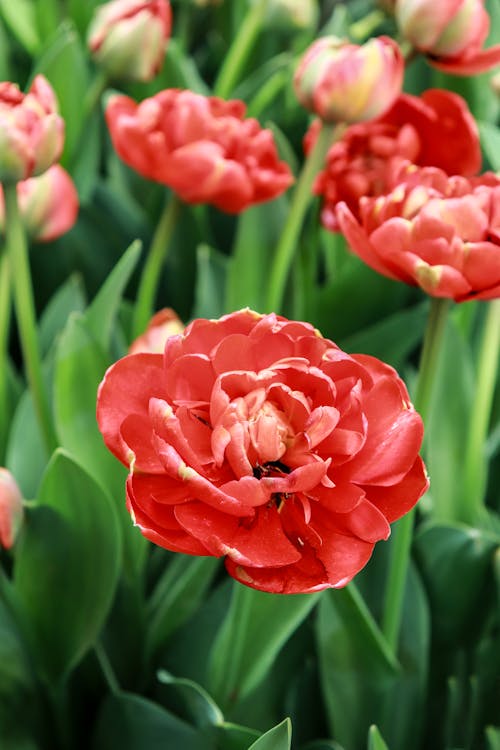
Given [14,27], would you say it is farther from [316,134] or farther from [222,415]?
[222,415]

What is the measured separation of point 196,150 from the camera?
1.59ft

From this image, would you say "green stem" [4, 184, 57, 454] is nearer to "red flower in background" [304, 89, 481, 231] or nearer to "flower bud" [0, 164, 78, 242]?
"flower bud" [0, 164, 78, 242]

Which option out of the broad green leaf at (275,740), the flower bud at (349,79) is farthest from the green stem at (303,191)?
the broad green leaf at (275,740)

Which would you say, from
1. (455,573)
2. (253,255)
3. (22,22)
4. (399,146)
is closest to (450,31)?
(399,146)

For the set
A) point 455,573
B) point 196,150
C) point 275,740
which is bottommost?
point 455,573

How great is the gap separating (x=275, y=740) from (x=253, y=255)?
316mm

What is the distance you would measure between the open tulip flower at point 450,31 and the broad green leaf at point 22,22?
15.1 inches

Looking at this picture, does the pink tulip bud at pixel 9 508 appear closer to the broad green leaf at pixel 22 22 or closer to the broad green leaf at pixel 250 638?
the broad green leaf at pixel 250 638

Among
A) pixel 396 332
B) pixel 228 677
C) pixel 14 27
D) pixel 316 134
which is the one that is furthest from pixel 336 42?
pixel 14 27

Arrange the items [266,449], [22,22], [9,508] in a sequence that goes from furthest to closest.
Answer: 1. [22,22]
2. [9,508]
3. [266,449]

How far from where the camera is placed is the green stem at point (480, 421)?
1.66 ft

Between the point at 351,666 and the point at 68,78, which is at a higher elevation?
the point at 68,78

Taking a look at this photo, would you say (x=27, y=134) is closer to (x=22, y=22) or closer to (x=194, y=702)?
(x=194, y=702)

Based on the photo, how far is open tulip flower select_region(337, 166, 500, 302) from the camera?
0.37m
